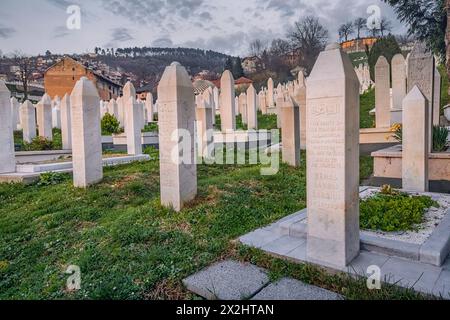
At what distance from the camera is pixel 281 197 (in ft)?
23.0

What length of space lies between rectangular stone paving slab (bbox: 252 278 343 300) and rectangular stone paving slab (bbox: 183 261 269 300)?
0.11m

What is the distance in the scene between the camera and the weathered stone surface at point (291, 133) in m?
10.2

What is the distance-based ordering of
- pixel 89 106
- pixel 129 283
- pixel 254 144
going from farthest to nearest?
pixel 254 144 → pixel 89 106 → pixel 129 283

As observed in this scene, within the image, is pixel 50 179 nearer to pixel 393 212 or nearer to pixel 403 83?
pixel 393 212

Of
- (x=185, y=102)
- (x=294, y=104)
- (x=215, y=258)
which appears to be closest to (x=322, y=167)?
(x=215, y=258)

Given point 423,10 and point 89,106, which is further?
point 423,10

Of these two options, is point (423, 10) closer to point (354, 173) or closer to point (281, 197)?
point (281, 197)

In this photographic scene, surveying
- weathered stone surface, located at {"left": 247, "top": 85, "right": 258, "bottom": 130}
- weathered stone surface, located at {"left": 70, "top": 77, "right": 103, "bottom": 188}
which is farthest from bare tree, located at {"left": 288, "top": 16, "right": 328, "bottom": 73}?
weathered stone surface, located at {"left": 70, "top": 77, "right": 103, "bottom": 188}

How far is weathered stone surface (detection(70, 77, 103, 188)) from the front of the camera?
783 centimetres

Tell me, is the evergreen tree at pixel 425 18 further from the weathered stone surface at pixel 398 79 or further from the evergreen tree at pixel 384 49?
the evergreen tree at pixel 384 49

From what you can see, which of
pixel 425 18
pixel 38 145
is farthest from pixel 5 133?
pixel 425 18

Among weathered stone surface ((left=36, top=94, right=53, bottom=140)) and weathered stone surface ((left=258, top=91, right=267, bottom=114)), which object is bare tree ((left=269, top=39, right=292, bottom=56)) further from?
weathered stone surface ((left=36, top=94, right=53, bottom=140))

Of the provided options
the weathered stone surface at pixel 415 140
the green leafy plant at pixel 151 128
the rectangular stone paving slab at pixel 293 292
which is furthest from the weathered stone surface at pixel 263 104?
the rectangular stone paving slab at pixel 293 292
